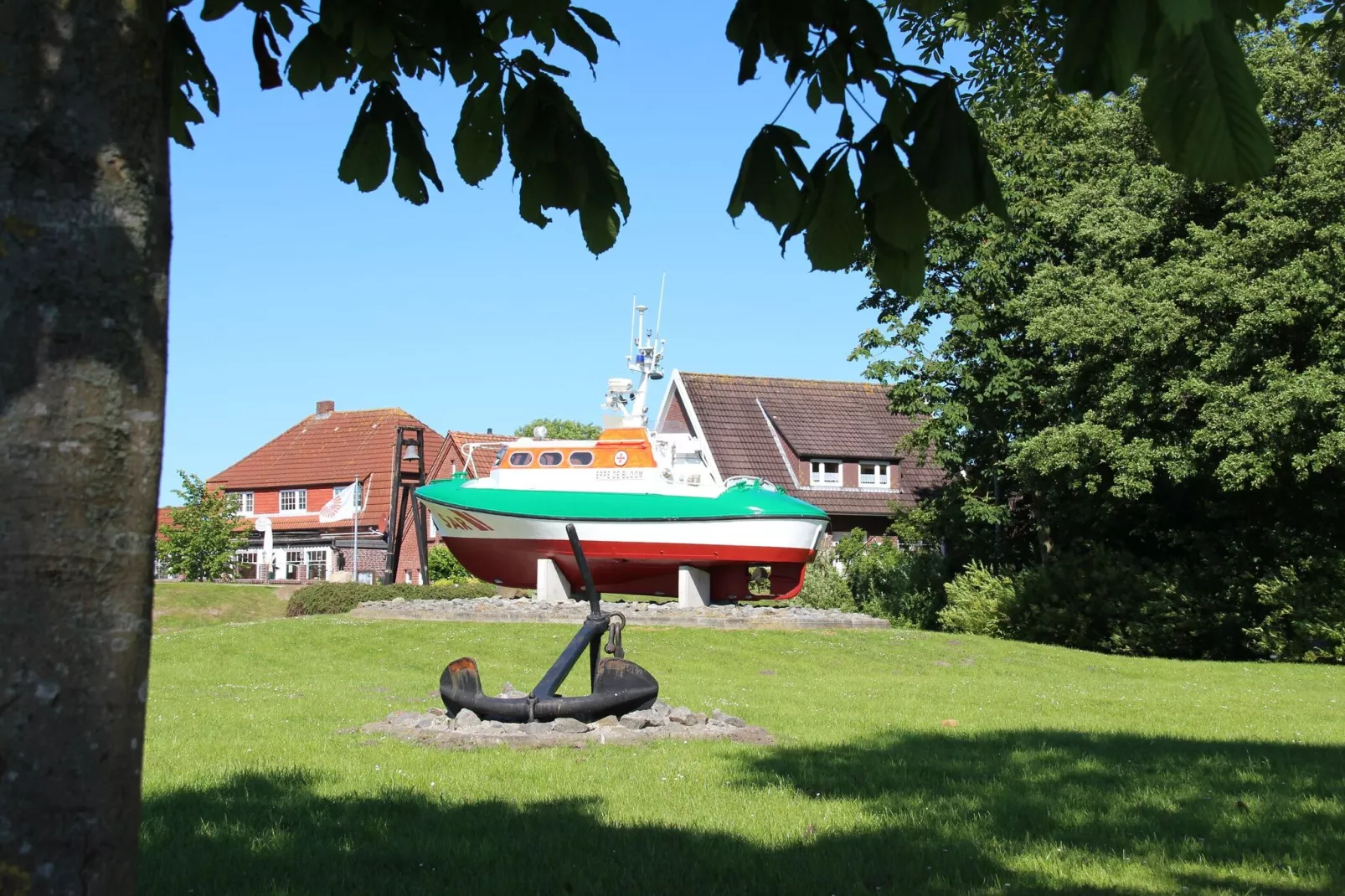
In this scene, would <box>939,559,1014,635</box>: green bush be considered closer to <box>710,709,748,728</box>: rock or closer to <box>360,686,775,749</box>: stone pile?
<box>710,709,748,728</box>: rock

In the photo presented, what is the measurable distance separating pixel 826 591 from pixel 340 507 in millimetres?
24750

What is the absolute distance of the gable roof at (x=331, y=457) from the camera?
193ft

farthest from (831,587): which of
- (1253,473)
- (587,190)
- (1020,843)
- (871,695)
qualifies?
(587,190)

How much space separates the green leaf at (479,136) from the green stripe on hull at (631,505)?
82.1 feet

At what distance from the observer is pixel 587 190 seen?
4309 mm

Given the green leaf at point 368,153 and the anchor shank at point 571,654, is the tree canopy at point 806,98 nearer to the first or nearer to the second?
the green leaf at point 368,153

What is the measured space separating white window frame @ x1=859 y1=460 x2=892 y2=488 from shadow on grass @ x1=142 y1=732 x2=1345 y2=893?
119ft

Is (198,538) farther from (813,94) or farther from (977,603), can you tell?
(813,94)

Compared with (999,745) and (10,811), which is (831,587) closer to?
(999,745)

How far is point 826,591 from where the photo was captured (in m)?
37.4

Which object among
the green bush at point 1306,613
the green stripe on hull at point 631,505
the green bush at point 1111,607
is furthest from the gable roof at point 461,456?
the green bush at point 1306,613

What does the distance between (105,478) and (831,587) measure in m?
35.5

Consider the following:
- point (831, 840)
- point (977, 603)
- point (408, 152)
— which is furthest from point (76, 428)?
point (977, 603)

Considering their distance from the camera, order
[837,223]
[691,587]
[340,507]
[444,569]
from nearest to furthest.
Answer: [837,223], [691,587], [444,569], [340,507]
